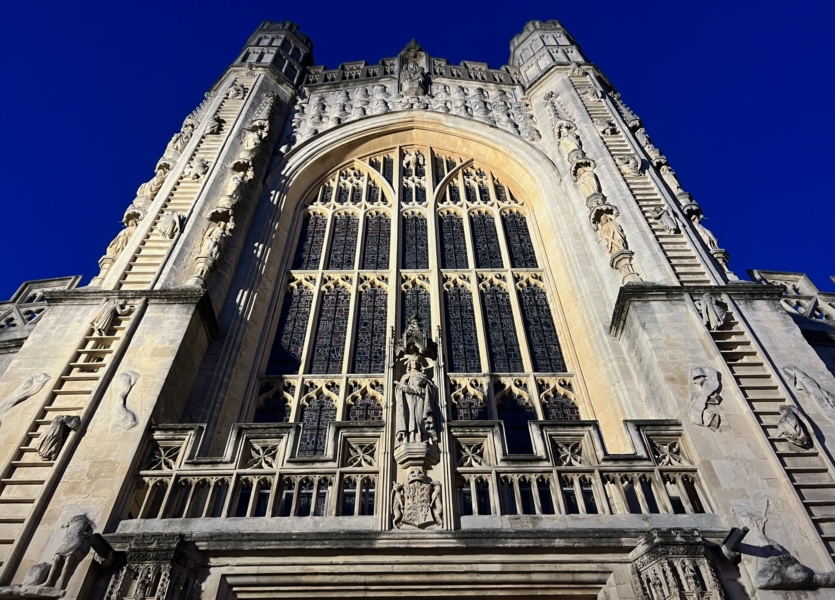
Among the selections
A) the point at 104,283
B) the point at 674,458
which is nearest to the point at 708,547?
the point at 674,458

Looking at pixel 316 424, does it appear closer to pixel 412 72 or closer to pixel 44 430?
pixel 44 430

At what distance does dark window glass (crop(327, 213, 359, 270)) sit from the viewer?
574 inches

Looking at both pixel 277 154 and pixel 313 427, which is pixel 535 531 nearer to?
pixel 313 427

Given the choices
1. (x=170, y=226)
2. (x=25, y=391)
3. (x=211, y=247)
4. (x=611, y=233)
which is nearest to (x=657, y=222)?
(x=611, y=233)

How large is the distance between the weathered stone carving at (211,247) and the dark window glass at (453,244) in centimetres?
463

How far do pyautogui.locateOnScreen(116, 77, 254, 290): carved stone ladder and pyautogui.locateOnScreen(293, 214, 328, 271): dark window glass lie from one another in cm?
250

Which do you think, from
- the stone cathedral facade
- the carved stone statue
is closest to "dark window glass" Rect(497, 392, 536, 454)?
the stone cathedral facade

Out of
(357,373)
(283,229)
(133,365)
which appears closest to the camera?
Answer: (133,365)

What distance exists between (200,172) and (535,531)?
10.7 m

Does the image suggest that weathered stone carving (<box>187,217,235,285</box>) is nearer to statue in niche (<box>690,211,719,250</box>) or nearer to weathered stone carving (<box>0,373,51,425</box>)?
weathered stone carving (<box>0,373,51,425</box>)

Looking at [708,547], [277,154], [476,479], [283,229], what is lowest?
[708,547]

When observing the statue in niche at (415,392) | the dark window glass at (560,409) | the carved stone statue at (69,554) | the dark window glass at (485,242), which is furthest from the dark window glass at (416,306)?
the carved stone statue at (69,554)

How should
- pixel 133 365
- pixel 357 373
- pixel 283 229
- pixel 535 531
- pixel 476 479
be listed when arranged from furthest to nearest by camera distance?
pixel 283 229
pixel 357 373
pixel 133 365
pixel 476 479
pixel 535 531

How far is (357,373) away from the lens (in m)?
11.7
